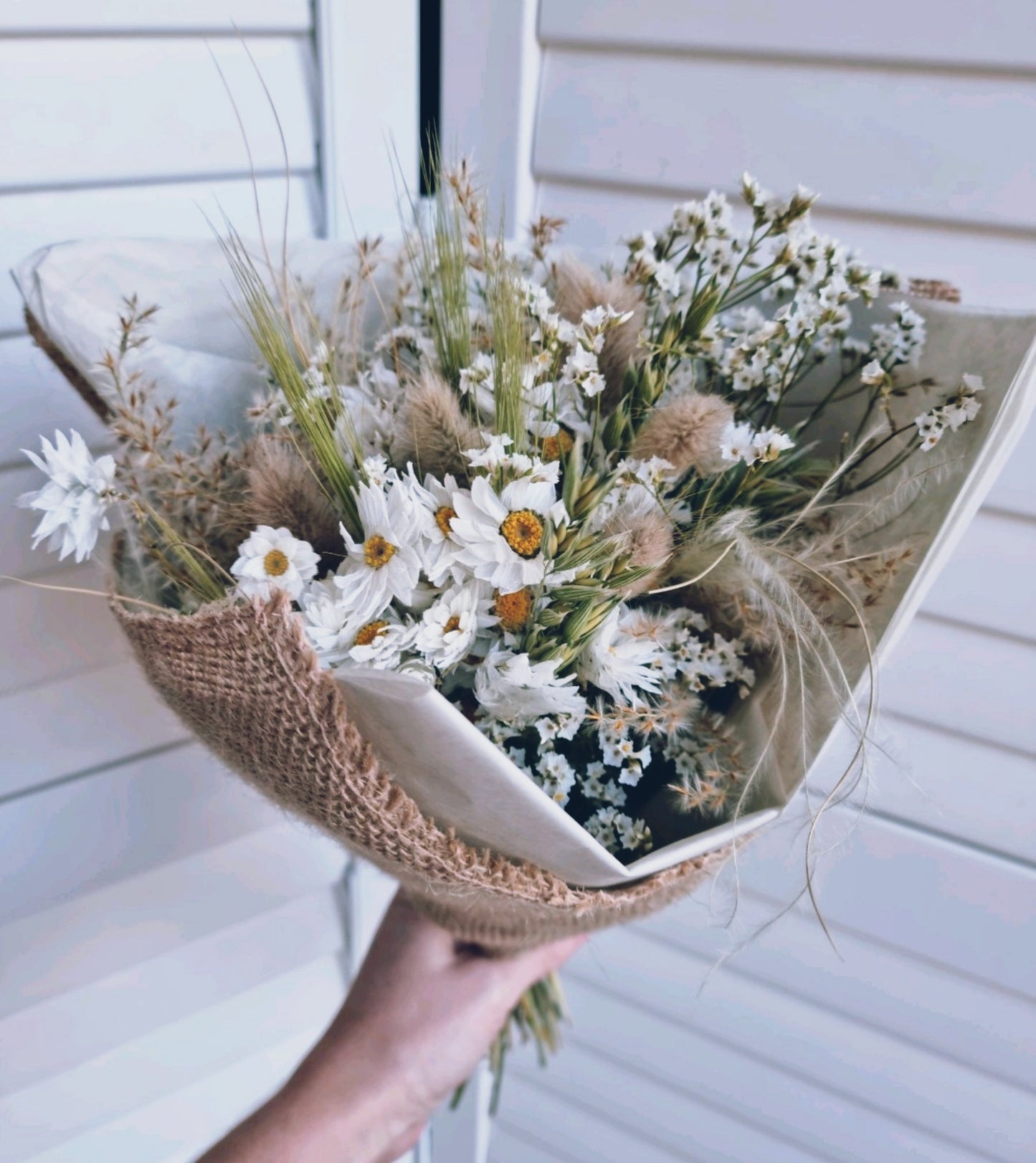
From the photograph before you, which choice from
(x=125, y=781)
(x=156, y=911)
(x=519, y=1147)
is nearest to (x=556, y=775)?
(x=125, y=781)

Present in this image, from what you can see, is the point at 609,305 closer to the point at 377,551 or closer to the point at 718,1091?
the point at 377,551

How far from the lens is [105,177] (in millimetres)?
870

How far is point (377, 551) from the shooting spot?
51 cm

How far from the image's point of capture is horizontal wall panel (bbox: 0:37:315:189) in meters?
0.81

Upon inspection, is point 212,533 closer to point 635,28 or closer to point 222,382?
point 222,382

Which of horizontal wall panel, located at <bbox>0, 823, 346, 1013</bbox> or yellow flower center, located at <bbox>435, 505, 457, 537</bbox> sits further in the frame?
horizontal wall panel, located at <bbox>0, 823, 346, 1013</bbox>

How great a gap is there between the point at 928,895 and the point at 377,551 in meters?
0.84

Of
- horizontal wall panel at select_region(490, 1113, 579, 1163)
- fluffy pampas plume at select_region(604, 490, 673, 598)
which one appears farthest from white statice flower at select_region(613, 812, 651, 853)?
horizontal wall panel at select_region(490, 1113, 579, 1163)

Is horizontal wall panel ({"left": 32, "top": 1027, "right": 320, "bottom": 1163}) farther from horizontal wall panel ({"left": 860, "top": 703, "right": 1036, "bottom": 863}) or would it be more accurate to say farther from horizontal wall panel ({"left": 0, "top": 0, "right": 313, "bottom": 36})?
horizontal wall panel ({"left": 0, "top": 0, "right": 313, "bottom": 36})

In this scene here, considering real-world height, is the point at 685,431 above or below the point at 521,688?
above

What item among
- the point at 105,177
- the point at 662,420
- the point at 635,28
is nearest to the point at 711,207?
the point at 662,420

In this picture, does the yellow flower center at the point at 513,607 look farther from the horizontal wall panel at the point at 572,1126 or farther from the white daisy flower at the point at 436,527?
the horizontal wall panel at the point at 572,1126

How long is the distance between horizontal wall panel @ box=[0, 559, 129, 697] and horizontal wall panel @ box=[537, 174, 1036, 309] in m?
0.62

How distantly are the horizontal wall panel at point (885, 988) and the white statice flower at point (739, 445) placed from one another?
62 cm
